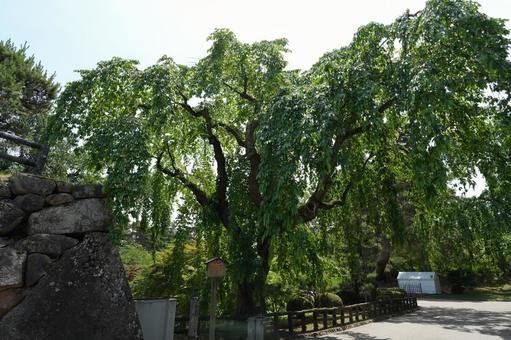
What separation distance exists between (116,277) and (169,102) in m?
A: 4.32

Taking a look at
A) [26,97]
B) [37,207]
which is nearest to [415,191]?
[37,207]

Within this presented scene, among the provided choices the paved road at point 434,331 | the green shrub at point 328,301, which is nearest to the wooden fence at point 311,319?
the paved road at point 434,331

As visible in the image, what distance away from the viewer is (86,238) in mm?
6199

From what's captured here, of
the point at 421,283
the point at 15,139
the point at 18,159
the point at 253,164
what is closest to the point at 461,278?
the point at 421,283

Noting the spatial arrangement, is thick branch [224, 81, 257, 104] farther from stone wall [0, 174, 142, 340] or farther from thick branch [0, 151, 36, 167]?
thick branch [0, 151, 36, 167]

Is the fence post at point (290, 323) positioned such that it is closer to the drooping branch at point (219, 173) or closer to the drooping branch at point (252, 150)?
the drooping branch at point (219, 173)

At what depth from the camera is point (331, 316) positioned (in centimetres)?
1296

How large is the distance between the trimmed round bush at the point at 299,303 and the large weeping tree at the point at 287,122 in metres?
4.14

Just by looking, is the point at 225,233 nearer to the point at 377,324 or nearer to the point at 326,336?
the point at 326,336

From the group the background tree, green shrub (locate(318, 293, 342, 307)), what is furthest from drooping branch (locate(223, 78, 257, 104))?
the background tree

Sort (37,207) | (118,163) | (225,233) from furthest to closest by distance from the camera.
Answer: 1. (225,233)
2. (118,163)
3. (37,207)

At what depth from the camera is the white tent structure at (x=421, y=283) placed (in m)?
34.3

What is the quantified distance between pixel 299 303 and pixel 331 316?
1.42 m

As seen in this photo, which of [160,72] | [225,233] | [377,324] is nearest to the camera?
[160,72]
